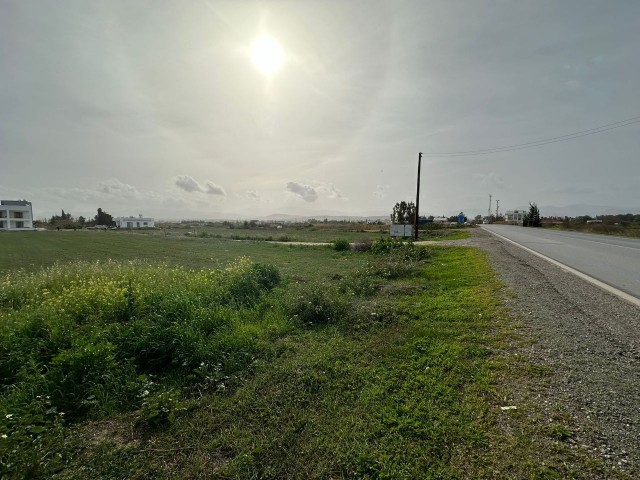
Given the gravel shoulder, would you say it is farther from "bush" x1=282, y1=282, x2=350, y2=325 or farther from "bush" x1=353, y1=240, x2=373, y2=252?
"bush" x1=353, y1=240, x2=373, y2=252

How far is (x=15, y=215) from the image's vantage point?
Result: 8262cm

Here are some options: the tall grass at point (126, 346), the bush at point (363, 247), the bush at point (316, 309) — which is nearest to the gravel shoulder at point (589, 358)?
the tall grass at point (126, 346)

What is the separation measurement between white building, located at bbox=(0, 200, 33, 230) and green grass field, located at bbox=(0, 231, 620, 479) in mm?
105653

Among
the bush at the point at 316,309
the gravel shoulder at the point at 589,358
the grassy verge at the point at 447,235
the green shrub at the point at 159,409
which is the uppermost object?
the grassy verge at the point at 447,235

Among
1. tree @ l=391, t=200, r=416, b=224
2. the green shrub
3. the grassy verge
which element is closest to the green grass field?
the green shrub

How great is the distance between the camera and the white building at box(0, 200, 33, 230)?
79.4 meters

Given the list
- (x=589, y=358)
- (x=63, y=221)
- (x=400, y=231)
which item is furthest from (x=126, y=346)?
(x=63, y=221)

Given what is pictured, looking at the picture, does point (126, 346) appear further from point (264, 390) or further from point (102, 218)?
point (102, 218)

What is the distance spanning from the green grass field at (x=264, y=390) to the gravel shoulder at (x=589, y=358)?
0.24m

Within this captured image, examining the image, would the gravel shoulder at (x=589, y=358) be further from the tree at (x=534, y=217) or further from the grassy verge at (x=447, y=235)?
the tree at (x=534, y=217)

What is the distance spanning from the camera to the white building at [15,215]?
3127 inches

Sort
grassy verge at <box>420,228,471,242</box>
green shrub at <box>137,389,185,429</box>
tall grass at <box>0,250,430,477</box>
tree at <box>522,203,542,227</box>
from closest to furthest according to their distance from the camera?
green shrub at <box>137,389,185,429</box>
tall grass at <box>0,250,430,477</box>
grassy verge at <box>420,228,471,242</box>
tree at <box>522,203,542,227</box>

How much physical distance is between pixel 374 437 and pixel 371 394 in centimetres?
70

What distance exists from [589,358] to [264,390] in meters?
4.41
